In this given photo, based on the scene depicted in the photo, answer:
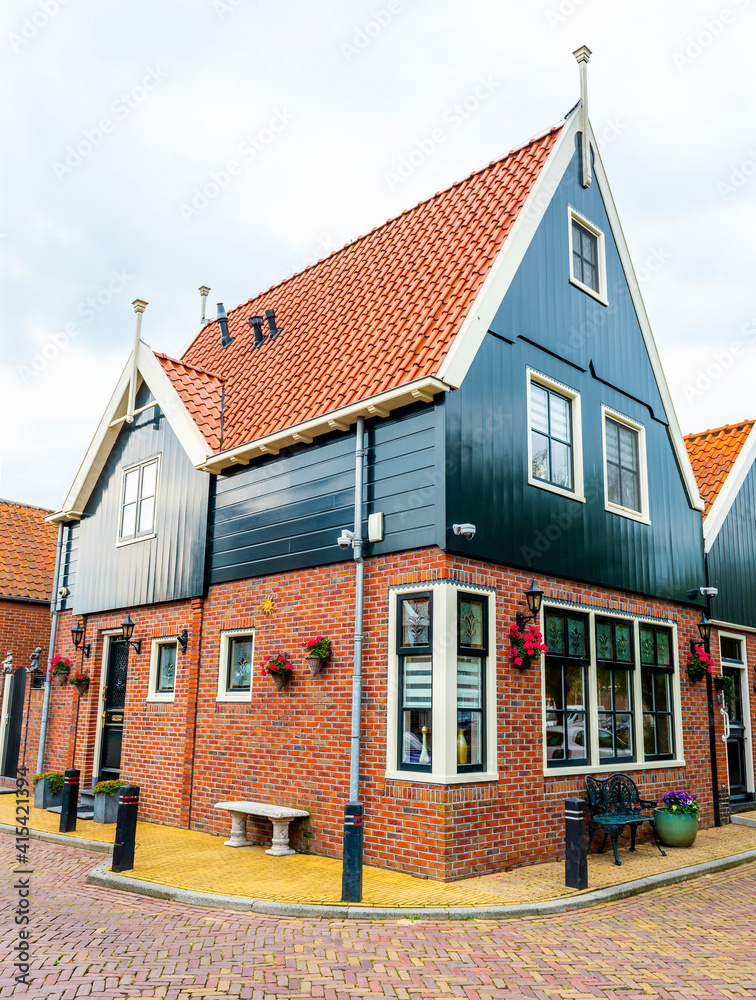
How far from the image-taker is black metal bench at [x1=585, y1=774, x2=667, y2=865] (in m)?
10.2

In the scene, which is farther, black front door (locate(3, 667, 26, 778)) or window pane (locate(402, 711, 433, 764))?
black front door (locate(3, 667, 26, 778))

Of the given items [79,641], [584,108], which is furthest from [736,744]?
[79,641]

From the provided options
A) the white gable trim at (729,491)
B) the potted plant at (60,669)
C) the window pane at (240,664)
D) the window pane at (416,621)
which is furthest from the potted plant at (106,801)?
the white gable trim at (729,491)

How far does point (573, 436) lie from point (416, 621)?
Result: 416 centimetres

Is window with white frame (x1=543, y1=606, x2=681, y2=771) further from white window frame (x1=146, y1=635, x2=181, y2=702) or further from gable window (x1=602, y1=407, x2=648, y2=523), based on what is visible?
white window frame (x1=146, y1=635, x2=181, y2=702)

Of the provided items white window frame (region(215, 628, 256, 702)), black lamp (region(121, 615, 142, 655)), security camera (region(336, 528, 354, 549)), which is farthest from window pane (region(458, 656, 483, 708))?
black lamp (region(121, 615, 142, 655))

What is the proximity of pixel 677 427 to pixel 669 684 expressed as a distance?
4469 mm

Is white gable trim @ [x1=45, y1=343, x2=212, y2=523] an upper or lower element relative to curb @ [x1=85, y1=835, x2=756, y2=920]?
upper

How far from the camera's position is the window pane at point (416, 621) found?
9.40m

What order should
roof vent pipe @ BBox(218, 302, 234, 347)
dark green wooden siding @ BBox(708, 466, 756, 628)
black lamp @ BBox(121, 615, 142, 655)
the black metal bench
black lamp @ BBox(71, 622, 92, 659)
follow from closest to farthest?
the black metal bench
black lamp @ BBox(121, 615, 142, 655)
dark green wooden siding @ BBox(708, 466, 756, 628)
black lamp @ BBox(71, 622, 92, 659)
roof vent pipe @ BBox(218, 302, 234, 347)

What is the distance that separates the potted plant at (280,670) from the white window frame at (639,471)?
17.0ft

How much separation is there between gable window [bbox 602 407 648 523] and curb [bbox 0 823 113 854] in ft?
28.0

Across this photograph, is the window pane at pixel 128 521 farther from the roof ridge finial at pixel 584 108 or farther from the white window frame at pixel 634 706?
the roof ridge finial at pixel 584 108

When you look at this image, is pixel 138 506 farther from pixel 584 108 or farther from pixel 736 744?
pixel 736 744
